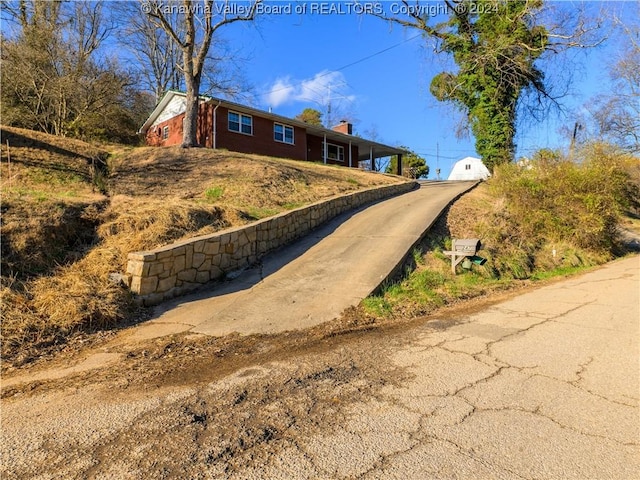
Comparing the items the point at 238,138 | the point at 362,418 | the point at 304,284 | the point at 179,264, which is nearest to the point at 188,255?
the point at 179,264

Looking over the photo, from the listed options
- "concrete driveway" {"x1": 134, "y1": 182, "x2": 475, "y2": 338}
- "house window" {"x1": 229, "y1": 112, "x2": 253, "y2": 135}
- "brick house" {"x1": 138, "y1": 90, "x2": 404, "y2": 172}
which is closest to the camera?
"concrete driveway" {"x1": 134, "y1": 182, "x2": 475, "y2": 338}

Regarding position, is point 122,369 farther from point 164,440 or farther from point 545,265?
point 545,265

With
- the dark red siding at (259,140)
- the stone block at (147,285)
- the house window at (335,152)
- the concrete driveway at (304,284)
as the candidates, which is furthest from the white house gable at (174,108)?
the stone block at (147,285)

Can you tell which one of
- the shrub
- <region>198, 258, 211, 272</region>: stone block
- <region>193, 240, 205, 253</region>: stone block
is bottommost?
<region>198, 258, 211, 272</region>: stone block

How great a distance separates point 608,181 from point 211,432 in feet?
44.6

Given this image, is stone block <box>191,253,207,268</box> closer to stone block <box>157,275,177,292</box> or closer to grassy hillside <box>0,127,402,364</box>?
stone block <box>157,275,177,292</box>

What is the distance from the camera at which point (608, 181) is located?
11812mm

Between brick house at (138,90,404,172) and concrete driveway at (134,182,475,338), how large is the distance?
12.4 meters

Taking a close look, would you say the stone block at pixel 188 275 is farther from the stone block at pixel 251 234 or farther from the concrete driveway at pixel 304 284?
the stone block at pixel 251 234

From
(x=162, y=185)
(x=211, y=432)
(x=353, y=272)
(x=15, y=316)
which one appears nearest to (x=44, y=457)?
(x=211, y=432)

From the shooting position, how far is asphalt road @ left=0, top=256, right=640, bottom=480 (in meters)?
2.35

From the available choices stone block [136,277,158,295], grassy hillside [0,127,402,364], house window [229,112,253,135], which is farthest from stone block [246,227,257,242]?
house window [229,112,253,135]

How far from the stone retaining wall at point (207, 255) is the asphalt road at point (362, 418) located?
2251 millimetres

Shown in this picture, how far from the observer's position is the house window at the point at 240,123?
20.9m
